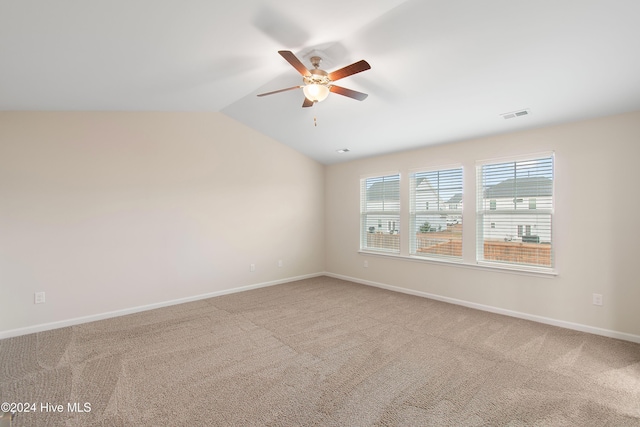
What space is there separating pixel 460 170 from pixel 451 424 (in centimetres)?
341

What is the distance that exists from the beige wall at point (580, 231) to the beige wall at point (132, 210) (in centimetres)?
299

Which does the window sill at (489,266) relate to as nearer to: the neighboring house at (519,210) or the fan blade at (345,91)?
the neighboring house at (519,210)

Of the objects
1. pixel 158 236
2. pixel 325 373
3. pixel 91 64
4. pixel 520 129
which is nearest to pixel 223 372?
pixel 325 373

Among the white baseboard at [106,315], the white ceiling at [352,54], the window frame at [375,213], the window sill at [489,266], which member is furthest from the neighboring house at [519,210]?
the white baseboard at [106,315]

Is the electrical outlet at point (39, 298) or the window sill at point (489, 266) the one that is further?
the window sill at point (489, 266)

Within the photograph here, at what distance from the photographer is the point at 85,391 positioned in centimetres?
224

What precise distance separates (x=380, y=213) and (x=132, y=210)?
3.90 meters

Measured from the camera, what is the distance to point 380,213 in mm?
5457

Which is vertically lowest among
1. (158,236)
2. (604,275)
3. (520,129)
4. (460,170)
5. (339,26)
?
(604,275)

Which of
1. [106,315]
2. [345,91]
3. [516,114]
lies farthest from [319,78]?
[106,315]

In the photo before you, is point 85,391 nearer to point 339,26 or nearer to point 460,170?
point 339,26

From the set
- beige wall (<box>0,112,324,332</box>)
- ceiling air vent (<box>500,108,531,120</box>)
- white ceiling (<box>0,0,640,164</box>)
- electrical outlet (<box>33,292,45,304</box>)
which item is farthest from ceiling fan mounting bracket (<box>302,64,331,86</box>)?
electrical outlet (<box>33,292,45,304</box>)

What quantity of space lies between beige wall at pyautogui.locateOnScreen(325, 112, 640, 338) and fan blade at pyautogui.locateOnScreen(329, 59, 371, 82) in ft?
6.25

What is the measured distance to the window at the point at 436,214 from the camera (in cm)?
445
